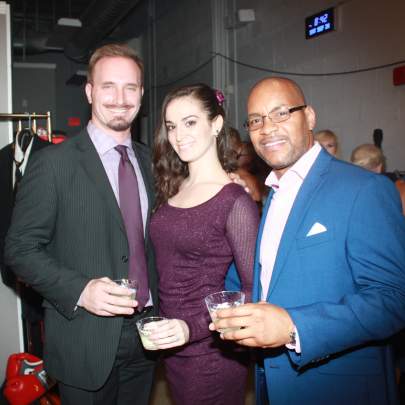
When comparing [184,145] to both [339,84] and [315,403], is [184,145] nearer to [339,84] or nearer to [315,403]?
[315,403]

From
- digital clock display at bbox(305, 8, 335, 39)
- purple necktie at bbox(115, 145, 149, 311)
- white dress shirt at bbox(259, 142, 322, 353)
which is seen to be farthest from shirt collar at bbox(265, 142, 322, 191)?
digital clock display at bbox(305, 8, 335, 39)

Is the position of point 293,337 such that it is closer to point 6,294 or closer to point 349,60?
point 6,294

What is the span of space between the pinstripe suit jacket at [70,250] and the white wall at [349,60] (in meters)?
3.54

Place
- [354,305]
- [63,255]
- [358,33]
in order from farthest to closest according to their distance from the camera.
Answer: [358,33] → [63,255] → [354,305]

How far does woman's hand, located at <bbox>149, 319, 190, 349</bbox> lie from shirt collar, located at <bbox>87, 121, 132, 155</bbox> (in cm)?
91

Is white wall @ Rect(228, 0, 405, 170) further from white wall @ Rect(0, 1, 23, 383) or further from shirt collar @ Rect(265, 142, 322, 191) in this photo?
white wall @ Rect(0, 1, 23, 383)

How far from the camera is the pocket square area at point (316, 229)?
140 centimetres

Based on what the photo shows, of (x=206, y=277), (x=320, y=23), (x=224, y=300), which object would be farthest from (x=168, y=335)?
(x=320, y=23)

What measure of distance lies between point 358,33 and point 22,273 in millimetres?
4453

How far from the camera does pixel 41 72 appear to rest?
964cm

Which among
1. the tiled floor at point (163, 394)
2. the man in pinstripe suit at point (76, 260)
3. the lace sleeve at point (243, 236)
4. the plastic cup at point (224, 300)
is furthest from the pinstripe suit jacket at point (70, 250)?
the tiled floor at point (163, 394)

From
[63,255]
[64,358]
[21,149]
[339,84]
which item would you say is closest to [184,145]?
[63,255]

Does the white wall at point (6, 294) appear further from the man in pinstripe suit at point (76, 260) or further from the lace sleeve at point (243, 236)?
the lace sleeve at point (243, 236)

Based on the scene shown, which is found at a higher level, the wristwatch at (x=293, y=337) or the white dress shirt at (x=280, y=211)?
the white dress shirt at (x=280, y=211)
